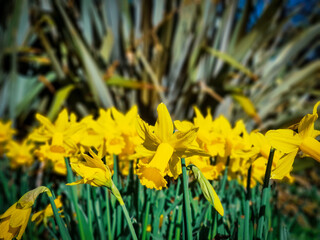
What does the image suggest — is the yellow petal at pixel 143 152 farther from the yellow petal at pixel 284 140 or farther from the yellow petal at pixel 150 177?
the yellow petal at pixel 284 140

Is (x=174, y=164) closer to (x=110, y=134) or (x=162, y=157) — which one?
(x=162, y=157)

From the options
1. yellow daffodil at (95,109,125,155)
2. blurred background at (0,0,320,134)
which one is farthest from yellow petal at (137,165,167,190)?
blurred background at (0,0,320,134)

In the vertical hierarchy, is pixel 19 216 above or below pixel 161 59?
below

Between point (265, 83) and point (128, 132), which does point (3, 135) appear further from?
point (265, 83)

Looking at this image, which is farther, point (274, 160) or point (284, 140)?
point (274, 160)

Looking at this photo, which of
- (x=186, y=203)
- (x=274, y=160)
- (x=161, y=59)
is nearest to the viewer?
(x=186, y=203)

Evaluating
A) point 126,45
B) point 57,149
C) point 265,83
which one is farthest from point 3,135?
point 265,83

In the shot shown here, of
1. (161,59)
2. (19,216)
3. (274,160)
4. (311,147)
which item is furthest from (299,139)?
(161,59)
